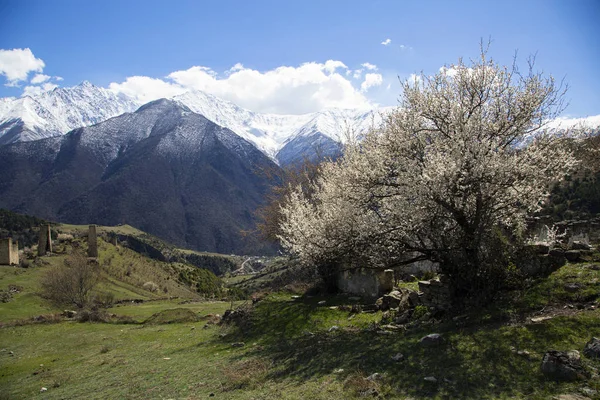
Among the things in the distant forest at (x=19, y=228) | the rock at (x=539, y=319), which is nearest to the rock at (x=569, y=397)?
the rock at (x=539, y=319)

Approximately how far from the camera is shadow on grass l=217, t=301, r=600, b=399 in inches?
332

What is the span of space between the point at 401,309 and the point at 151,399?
9.44m

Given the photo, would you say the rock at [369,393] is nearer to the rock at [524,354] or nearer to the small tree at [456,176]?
the rock at [524,354]

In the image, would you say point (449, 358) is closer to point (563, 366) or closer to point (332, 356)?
point (563, 366)

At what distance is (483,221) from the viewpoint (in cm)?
1430

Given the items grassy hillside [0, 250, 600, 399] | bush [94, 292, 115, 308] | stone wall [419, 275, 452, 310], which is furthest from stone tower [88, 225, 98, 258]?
stone wall [419, 275, 452, 310]

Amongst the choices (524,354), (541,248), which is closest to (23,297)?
(541,248)

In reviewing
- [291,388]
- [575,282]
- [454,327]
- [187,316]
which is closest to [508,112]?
[575,282]

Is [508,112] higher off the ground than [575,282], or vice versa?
[508,112]

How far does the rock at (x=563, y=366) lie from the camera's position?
7.81 meters

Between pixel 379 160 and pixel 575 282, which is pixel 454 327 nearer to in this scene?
pixel 575 282

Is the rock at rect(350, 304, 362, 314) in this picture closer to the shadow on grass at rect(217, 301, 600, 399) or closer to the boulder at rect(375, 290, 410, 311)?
the boulder at rect(375, 290, 410, 311)

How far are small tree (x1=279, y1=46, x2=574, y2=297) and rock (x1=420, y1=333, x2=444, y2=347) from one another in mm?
3320

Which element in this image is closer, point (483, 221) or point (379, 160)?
point (483, 221)
